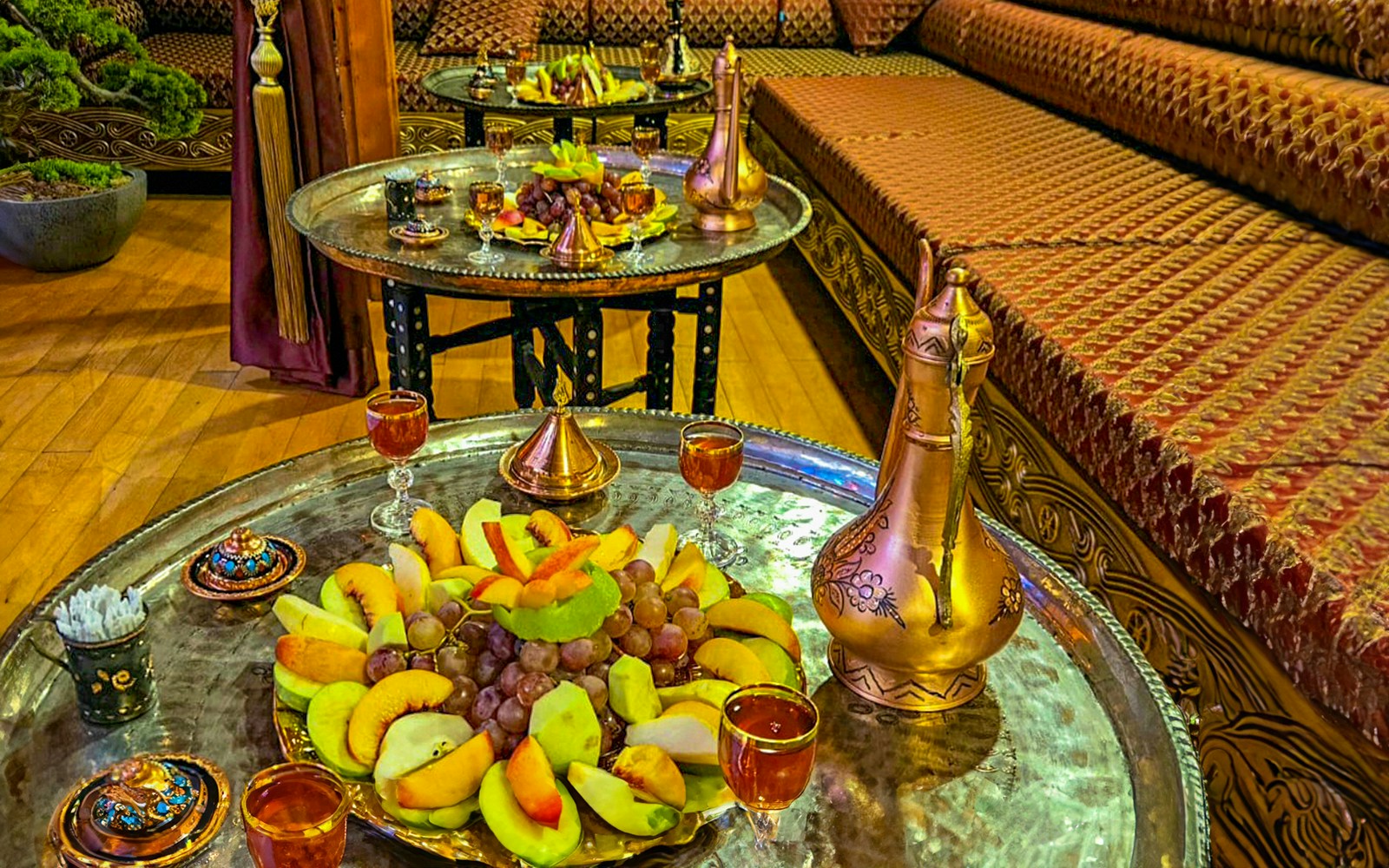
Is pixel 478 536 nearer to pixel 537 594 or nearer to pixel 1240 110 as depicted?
pixel 537 594

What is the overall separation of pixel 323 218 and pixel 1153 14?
7.42ft

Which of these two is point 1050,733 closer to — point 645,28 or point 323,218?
point 323,218

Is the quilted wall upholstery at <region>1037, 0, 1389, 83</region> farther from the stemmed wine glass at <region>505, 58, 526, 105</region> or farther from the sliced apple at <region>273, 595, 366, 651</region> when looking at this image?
the sliced apple at <region>273, 595, 366, 651</region>

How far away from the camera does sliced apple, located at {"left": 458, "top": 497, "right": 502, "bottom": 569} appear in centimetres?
105

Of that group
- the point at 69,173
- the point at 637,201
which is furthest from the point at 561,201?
the point at 69,173

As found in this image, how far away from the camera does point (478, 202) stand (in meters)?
1.97

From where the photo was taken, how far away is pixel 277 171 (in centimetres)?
256

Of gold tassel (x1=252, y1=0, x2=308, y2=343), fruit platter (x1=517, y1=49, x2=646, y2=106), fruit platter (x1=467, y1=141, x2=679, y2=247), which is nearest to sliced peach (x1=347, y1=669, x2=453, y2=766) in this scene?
fruit platter (x1=467, y1=141, x2=679, y2=247)

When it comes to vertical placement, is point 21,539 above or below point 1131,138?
below

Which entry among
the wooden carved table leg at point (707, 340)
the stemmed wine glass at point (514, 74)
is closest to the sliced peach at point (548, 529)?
the wooden carved table leg at point (707, 340)

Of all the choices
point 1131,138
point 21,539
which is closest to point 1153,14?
point 1131,138

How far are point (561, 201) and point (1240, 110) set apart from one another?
150cm

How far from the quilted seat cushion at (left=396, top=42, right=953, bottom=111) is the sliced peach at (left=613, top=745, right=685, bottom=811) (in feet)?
11.4

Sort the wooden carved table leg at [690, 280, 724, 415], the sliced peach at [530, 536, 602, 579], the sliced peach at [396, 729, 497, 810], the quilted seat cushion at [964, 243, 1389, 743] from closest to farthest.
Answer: the sliced peach at [396, 729, 497, 810] < the sliced peach at [530, 536, 602, 579] < the quilted seat cushion at [964, 243, 1389, 743] < the wooden carved table leg at [690, 280, 724, 415]
